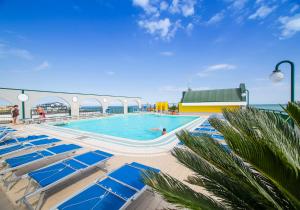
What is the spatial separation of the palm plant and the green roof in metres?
23.0

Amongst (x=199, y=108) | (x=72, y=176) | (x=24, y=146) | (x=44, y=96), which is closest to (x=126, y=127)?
(x=44, y=96)

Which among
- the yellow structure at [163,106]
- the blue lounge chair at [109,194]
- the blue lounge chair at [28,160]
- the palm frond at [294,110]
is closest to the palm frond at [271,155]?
the palm frond at [294,110]

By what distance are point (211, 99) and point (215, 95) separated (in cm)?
113

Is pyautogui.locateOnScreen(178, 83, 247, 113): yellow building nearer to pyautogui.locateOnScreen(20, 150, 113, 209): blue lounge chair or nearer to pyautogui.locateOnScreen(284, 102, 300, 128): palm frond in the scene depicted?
pyautogui.locateOnScreen(20, 150, 113, 209): blue lounge chair

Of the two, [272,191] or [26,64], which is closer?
[272,191]

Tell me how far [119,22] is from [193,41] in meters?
7.25

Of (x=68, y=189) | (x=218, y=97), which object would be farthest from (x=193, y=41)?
(x=68, y=189)

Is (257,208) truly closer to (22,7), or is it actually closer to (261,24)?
(261,24)

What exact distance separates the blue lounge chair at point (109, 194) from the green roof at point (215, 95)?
75.0 feet

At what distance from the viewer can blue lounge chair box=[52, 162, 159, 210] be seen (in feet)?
7.34

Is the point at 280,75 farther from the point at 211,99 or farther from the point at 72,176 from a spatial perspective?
the point at 211,99

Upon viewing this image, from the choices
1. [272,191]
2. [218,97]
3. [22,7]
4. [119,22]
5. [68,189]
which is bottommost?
[68,189]

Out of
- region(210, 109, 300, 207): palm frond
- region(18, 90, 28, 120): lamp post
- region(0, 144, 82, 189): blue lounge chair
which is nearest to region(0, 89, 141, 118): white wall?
region(18, 90, 28, 120): lamp post

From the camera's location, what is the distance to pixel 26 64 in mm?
13352
